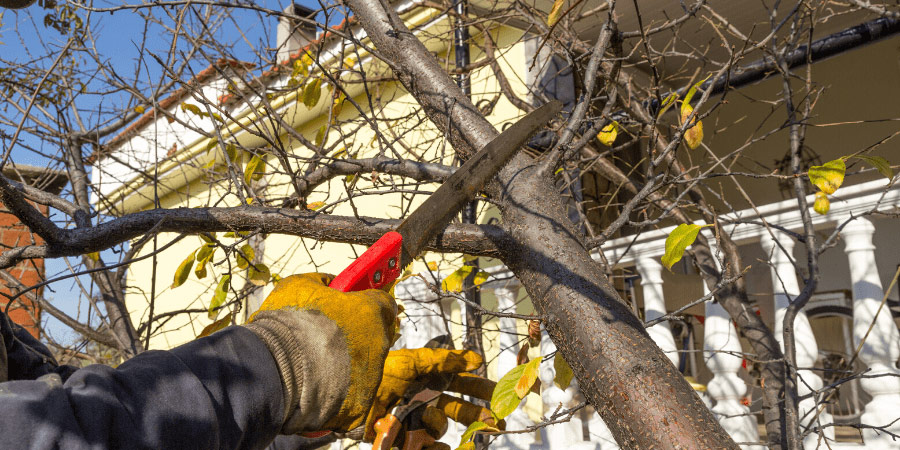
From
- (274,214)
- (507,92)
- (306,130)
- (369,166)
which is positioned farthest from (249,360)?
(306,130)

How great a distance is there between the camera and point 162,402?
0.83 meters

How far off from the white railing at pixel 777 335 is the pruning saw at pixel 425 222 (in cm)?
65

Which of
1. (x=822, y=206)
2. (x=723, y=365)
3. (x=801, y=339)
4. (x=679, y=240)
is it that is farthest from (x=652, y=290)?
(x=679, y=240)

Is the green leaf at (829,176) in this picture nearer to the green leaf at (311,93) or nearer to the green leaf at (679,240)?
the green leaf at (679,240)

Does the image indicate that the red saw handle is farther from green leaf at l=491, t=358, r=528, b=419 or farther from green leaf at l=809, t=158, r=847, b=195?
green leaf at l=809, t=158, r=847, b=195

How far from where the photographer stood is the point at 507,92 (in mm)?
3336

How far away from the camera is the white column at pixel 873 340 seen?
195 centimetres

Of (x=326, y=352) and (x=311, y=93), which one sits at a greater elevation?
(x=311, y=93)

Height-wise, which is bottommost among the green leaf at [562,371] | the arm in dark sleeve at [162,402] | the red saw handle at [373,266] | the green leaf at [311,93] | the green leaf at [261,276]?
the arm in dark sleeve at [162,402]

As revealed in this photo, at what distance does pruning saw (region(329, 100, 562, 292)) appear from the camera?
45.1 inches

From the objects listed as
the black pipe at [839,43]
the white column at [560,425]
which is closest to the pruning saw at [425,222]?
the black pipe at [839,43]

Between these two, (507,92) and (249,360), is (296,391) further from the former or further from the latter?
(507,92)

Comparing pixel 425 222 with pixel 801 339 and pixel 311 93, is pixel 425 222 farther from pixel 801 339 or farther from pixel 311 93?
pixel 801 339

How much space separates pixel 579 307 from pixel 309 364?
542 mm
